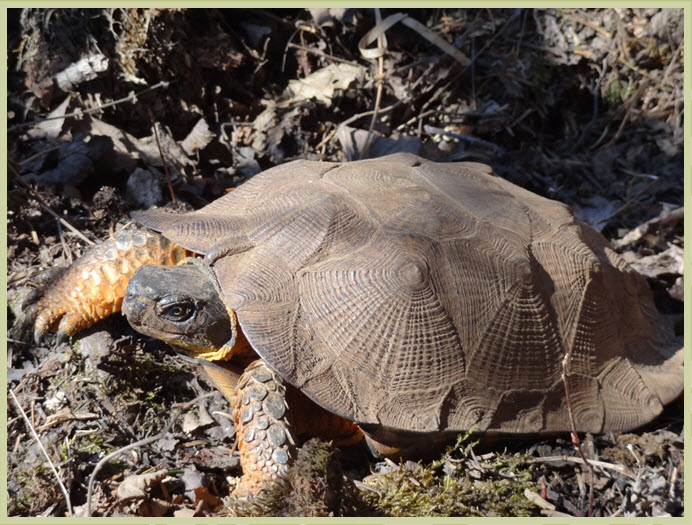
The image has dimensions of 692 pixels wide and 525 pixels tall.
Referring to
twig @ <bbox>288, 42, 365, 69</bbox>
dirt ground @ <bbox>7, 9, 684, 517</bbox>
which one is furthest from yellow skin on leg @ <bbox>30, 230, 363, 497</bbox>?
twig @ <bbox>288, 42, 365, 69</bbox>

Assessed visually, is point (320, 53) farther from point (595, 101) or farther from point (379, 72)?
point (595, 101)

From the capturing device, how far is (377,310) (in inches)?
114

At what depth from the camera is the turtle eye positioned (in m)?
2.94

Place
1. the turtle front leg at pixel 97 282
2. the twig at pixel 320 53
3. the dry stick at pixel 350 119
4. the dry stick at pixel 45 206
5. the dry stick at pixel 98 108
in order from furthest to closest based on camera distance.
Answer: the twig at pixel 320 53
the dry stick at pixel 350 119
the dry stick at pixel 98 108
the dry stick at pixel 45 206
the turtle front leg at pixel 97 282

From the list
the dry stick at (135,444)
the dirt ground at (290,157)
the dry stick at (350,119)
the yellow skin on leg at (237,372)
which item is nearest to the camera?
the dry stick at (135,444)

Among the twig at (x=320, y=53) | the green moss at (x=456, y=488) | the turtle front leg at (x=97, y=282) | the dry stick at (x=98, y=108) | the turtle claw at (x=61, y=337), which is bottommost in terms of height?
the green moss at (x=456, y=488)

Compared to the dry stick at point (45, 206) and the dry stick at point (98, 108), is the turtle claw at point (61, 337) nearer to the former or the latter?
the dry stick at point (45, 206)

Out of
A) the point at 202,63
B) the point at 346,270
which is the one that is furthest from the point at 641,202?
the point at 202,63

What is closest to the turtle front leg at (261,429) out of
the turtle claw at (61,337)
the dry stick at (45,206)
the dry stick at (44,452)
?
the dry stick at (44,452)

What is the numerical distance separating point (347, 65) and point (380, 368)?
4.20 metres

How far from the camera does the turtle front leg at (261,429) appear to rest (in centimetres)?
274

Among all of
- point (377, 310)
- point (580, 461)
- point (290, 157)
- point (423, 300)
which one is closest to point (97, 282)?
point (377, 310)

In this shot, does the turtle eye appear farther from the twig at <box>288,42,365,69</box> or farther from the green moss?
the twig at <box>288,42,365,69</box>

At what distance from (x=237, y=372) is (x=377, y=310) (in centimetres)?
91
